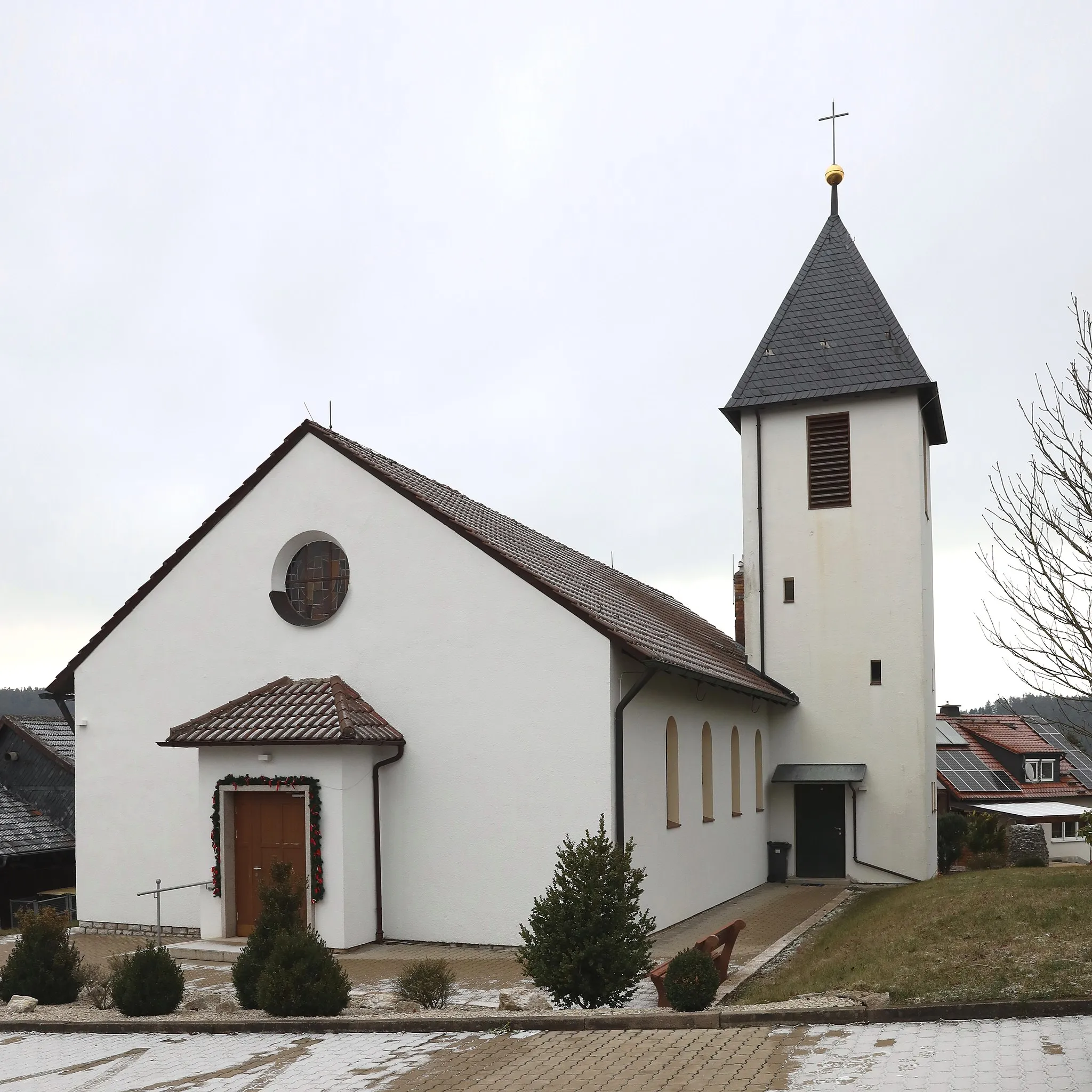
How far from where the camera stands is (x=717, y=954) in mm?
11477

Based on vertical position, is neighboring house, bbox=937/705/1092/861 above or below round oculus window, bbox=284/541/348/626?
below

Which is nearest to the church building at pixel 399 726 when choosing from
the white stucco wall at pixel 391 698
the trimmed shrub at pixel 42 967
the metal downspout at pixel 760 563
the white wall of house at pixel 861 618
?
the white stucco wall at pixel 391 698

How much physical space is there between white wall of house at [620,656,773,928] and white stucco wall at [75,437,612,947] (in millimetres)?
1133

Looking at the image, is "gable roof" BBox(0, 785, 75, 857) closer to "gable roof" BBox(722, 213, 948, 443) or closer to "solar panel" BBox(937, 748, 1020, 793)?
"gable roof" BBox(722, 213, 948, 443)

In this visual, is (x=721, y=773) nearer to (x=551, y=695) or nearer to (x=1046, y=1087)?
(x=551, y=695)

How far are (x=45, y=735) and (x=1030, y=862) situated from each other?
2424 cm

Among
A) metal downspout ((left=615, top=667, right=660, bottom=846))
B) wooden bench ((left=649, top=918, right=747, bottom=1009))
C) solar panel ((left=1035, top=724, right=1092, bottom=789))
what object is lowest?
solar panel ((left=1035, top=724, right=1092, bottom=789))

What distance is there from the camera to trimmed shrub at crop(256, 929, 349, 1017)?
426 inches

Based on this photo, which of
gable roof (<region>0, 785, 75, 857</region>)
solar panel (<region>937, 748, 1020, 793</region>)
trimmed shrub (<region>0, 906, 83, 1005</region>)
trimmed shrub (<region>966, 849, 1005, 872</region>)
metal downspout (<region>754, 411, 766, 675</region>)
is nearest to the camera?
trimmed shrub (<region>0, 906, 83, 1005</region>)

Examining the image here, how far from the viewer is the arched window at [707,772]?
19547 millimetres

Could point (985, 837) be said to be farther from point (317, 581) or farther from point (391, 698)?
point (317, 581)

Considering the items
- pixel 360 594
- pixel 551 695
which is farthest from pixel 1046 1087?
pixel 360 594

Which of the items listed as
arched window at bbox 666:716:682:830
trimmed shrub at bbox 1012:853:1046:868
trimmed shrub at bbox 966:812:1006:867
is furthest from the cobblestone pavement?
trimmed shrub at bbox 966:812:1006:867

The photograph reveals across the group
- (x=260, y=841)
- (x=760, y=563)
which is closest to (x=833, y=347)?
(x=760, y=563)
